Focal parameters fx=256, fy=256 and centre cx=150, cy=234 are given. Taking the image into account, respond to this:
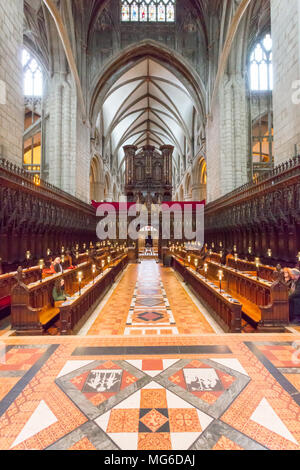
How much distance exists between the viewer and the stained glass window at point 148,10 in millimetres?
19219

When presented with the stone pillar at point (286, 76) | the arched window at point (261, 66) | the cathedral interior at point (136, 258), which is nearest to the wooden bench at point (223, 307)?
the cathedral interior at point (136, 258)

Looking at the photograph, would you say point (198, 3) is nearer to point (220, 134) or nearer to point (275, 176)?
point (220, 134)

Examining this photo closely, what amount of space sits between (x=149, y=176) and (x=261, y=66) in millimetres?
14779

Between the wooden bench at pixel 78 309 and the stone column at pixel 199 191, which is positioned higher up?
the stone column at pixel 199 191

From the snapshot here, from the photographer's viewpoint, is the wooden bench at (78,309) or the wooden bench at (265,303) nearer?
the wooden bench at (78,309)

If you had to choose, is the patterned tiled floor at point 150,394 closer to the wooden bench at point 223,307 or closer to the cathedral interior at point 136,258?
the cathedral interior at point 136,258

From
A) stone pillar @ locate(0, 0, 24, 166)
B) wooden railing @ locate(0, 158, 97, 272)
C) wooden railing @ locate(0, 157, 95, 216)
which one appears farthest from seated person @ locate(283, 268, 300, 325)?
stone pillar @ locate(0, 0, 24, 166)

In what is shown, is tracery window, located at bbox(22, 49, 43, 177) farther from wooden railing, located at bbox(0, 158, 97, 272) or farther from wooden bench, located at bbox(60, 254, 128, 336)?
wooden bench, located at bbox(60, 254, 128, 336)

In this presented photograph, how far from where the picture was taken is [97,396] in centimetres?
243

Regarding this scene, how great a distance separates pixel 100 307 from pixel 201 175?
21.5 meters

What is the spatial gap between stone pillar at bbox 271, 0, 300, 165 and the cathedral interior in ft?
0.17

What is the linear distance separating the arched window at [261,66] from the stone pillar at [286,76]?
1213cm

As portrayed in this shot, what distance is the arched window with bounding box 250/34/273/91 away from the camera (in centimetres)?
1812

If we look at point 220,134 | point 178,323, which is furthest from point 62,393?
point 220,134
